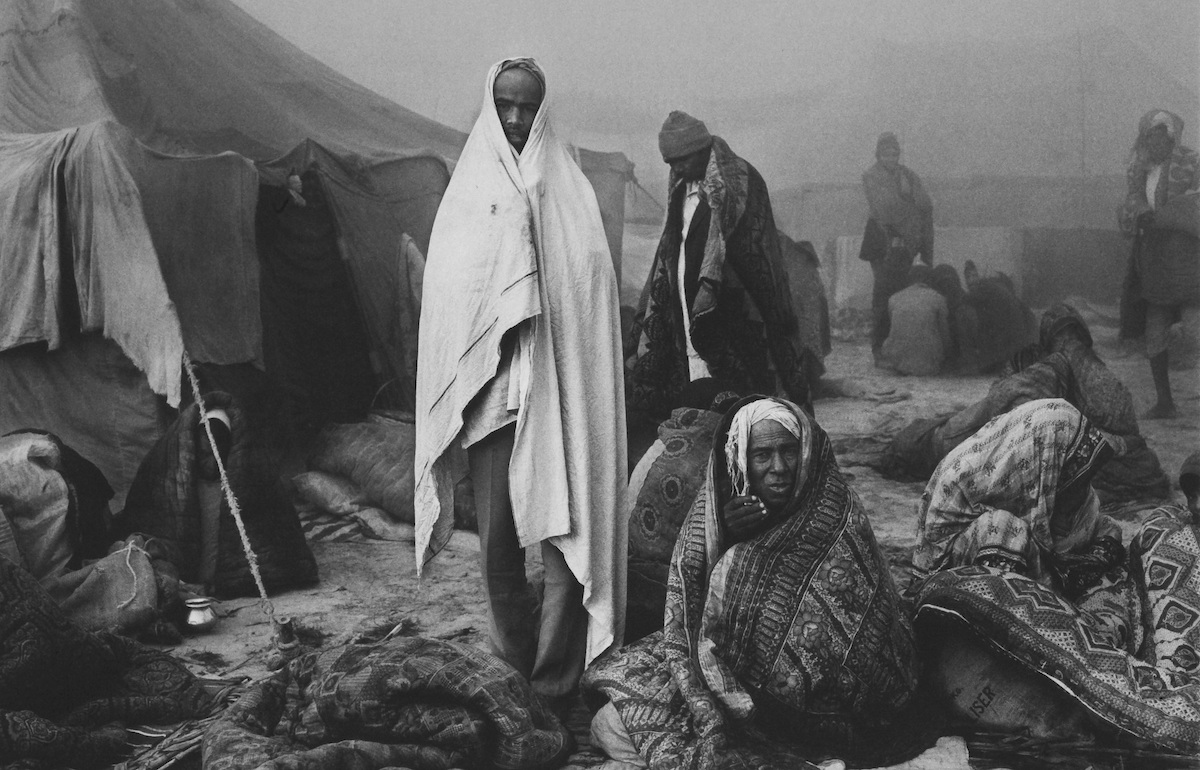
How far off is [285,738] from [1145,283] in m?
5.14

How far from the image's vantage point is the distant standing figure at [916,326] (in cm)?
756

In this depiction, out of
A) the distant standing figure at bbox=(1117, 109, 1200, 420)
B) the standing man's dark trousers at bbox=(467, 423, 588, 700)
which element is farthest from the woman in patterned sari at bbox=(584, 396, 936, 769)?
the distant standing figure at bbox=(1117, 109, 1200, 420)

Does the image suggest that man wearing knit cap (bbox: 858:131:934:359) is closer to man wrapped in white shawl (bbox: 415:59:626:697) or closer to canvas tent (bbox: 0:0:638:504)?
canvas tent (bbox: 0:0:638:504)

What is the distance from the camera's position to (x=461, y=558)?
5922 millimetres

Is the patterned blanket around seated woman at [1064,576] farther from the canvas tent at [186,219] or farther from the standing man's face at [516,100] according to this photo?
the canvas tent at [186,219]

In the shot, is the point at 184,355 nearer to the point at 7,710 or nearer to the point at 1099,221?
the point at 7,710

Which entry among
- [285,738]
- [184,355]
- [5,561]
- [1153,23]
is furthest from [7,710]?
[1153,23]

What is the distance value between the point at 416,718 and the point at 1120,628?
213 centimetres

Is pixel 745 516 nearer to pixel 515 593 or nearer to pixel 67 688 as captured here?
pixel 515 593

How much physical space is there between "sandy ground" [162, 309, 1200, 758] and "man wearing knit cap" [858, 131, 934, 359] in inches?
12.0

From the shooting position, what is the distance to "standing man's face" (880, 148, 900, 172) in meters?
7.56

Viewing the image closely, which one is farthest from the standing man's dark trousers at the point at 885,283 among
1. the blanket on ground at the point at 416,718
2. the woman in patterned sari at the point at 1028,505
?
the blanket on ground at the point at 416,718

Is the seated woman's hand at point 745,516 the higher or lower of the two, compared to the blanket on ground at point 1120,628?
higher

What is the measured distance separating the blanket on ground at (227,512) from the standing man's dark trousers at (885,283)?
12.2 feet
